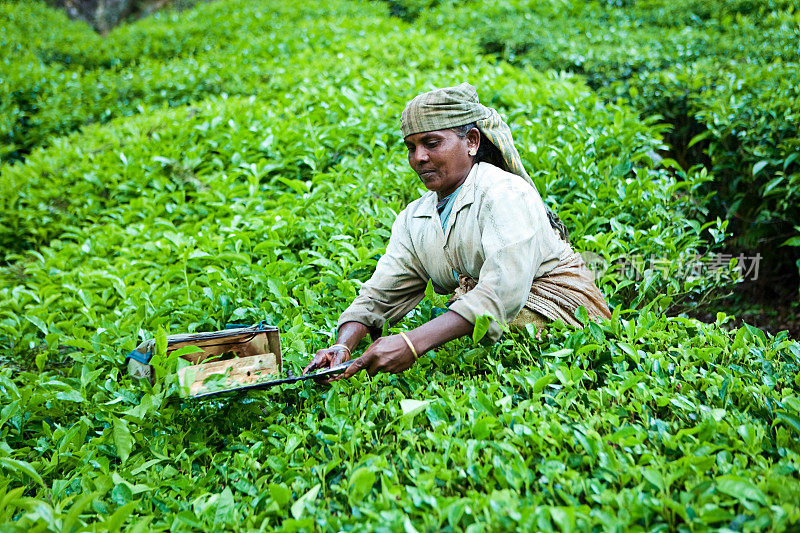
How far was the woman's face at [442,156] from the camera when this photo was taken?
8.45 ft

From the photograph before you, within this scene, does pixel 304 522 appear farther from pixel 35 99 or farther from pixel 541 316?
pixel 35 99

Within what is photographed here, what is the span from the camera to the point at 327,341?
2982 millimetres

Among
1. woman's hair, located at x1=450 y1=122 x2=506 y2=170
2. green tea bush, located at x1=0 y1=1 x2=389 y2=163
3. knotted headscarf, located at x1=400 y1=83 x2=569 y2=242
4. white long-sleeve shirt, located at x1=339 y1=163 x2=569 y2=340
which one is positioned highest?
knotted headscarf, located at x1=400 y1=83 x2=569 y2=242

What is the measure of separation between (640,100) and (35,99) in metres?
6.86

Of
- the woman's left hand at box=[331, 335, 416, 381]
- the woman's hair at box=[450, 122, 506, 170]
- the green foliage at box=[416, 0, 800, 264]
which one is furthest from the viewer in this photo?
the green foliage at box=[416, 0, 800, 264]

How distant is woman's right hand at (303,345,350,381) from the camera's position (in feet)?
8.24

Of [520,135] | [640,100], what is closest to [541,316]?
[520,135]

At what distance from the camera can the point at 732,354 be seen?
2406 millimetres

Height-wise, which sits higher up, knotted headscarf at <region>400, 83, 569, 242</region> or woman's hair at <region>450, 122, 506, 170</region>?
knotted headscarf at <region>400, 83, 569, 242</region>

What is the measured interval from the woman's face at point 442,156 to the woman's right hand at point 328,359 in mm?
742

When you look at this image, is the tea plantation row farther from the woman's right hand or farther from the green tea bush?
the green tea bush

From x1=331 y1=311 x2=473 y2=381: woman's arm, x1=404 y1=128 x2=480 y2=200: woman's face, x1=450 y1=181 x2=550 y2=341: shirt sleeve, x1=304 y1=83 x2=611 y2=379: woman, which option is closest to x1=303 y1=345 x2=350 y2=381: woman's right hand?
x1=304 y1=83 x2=611 y2=379: woman

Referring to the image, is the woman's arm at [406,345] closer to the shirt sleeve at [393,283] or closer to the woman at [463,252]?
the woman at [463,252]

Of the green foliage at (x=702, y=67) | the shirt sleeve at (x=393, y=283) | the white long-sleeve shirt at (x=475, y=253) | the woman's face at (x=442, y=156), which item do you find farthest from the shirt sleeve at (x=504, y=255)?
the green foliage at (x=702, y=67)
